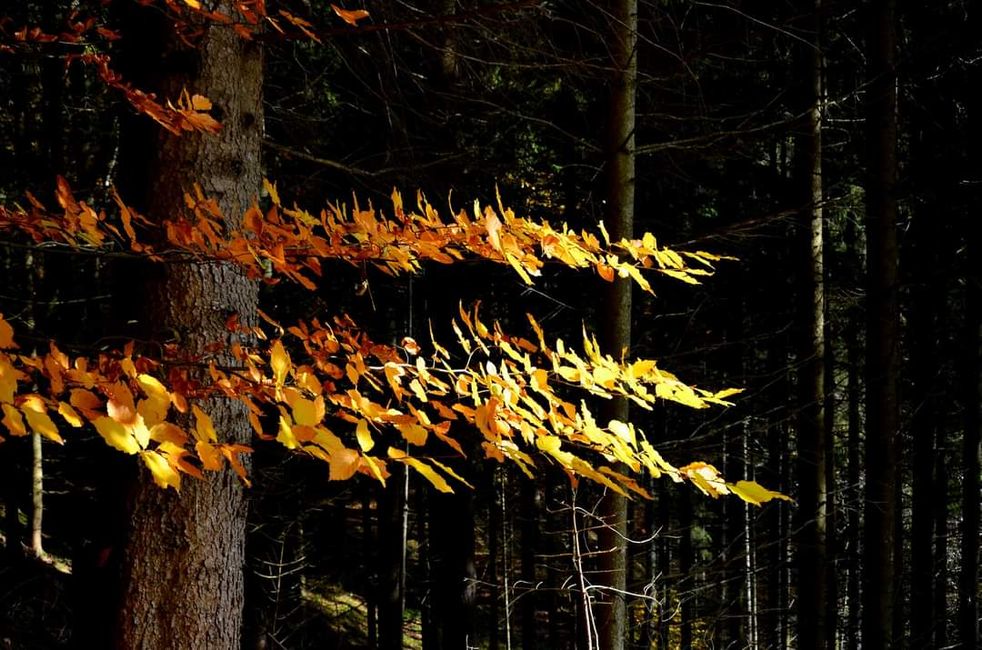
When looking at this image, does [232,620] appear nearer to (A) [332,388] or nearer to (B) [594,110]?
(A) [332,388]

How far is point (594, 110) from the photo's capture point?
8023 millimetres

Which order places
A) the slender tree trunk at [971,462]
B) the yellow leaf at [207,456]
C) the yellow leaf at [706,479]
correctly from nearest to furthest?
1. the yellow leaf at [207,456]
2. the yellow leaf at [706,479]
3. the slender tree trunk at [971,462]

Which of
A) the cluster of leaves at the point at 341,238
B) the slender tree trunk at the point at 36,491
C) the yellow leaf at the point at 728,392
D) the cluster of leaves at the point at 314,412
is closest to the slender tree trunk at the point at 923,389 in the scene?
the yellow leaf at the point at 728,392

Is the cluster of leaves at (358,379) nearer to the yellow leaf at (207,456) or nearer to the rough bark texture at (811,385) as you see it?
the yellow leaf at (207,456)

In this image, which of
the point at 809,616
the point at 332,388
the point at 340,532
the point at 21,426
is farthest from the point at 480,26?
the point at 340,532

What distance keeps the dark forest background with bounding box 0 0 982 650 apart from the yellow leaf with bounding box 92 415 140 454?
3108 mm

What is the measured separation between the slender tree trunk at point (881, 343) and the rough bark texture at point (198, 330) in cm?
625

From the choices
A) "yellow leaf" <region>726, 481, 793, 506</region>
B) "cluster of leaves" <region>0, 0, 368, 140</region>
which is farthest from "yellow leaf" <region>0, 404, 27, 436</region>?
"yellow leaf" <region>726, 481, 793, 506</region>

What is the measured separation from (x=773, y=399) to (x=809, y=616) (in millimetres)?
3018

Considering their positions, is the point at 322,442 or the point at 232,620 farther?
the point at 232,620

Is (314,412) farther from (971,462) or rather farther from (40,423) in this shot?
(971,462)

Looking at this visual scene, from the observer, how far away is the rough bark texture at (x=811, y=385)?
705 centimetres

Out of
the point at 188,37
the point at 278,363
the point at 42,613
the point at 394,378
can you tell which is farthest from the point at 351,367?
the point at 42,613

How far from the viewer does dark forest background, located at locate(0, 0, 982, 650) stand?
555cm
